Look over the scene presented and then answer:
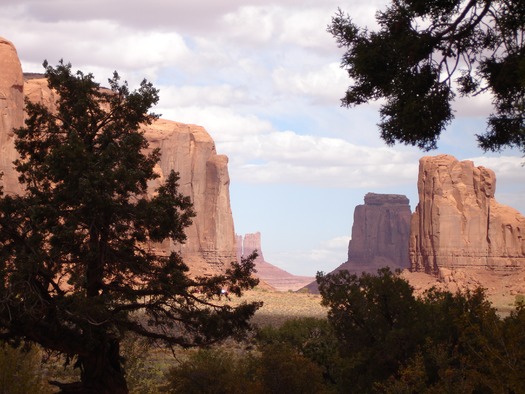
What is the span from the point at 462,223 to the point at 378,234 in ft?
201

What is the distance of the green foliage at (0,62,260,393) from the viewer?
18.0 meters

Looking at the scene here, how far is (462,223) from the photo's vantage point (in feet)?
403

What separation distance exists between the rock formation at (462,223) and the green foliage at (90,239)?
338 feet

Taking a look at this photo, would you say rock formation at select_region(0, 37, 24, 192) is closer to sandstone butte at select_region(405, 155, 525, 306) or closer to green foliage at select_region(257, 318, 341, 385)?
green foliage at select_region(257, 318, 341, 385)

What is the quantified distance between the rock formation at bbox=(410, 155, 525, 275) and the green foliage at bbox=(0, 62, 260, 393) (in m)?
103

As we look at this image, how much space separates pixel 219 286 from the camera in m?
20.9

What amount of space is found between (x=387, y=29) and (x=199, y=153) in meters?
119

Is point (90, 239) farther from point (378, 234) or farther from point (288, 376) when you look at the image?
point (378, 234)

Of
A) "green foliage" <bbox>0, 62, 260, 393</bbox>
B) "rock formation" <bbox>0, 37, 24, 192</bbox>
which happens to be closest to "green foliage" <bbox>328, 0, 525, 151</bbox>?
"green foliage" <bbox>0, 62, 260, 393</bbox>

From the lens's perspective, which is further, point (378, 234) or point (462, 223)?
point (378, 234)

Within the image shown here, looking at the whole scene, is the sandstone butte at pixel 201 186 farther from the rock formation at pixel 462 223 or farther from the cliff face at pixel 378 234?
the cliff face at pixel 378 234

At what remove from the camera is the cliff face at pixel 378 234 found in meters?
180

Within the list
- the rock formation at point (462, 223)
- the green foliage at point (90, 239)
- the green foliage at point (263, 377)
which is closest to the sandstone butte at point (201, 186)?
the rock formation at point (462, 223)

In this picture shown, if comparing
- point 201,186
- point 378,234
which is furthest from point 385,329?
point 378,234
